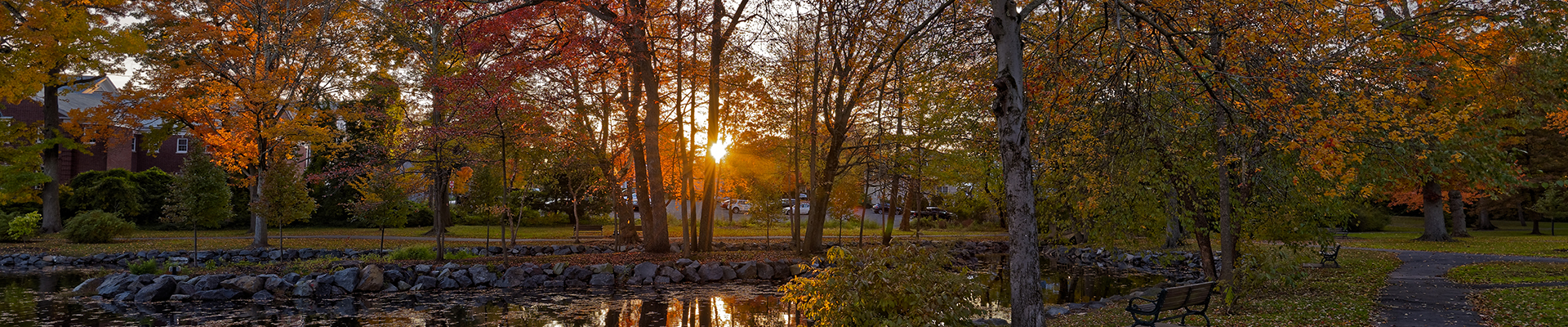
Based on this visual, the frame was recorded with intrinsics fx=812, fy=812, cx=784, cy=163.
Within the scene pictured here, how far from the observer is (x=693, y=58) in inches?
798

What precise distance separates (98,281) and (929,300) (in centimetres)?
1622

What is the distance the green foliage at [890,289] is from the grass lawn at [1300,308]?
268 centimetres

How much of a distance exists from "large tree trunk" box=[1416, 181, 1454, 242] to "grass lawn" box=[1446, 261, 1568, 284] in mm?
12314

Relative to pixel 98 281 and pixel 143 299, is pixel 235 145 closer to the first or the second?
pixel 98 281

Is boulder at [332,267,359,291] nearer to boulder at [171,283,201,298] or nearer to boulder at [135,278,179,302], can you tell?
boulder at [171,283,201,298]

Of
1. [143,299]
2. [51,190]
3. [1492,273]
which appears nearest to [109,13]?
[51,190]

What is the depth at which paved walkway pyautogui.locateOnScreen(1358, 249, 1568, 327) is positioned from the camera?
9430 millimetres

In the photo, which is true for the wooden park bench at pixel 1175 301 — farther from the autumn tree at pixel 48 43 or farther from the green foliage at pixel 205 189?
the autumn tree at pixel 48 43

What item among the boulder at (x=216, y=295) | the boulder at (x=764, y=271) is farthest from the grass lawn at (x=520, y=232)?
the boulder at (x=216, y=295)

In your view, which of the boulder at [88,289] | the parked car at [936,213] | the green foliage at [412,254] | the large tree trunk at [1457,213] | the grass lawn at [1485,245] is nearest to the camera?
the boulder at [88,289]

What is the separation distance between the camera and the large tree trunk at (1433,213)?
27344mm

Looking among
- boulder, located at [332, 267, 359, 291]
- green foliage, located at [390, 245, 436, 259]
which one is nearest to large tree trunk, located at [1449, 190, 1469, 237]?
green foliage, located at [390, 245, 436, 259]

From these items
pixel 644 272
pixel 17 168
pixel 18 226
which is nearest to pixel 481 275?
pixel 644 272

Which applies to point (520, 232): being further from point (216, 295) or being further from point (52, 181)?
point (216, 295)
